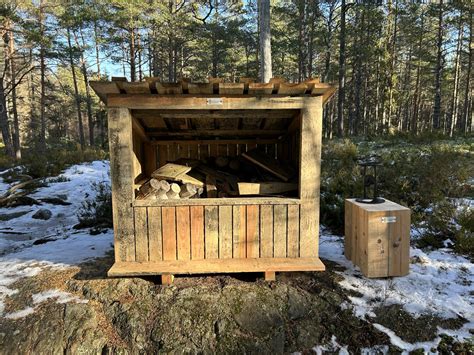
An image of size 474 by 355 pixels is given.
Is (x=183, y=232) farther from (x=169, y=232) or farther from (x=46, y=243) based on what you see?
(x=46, y=243)

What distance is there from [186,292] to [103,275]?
44.9 inches

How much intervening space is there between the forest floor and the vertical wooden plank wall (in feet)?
1.05

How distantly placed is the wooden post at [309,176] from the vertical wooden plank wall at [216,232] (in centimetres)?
10

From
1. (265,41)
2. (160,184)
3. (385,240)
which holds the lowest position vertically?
(385,240)

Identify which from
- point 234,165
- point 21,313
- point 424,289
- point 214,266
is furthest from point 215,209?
point 424,289

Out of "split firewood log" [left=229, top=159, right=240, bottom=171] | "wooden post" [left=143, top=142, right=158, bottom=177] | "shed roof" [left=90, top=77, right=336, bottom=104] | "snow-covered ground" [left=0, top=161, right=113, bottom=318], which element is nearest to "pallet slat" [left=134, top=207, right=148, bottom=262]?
"snow-covered ground" [left=0, top=161, right=113, bottom=318]

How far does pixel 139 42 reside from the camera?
15.7m

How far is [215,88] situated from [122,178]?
148cm

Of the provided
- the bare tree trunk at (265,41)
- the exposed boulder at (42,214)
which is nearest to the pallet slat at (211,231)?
the bare tree trunk at (265,41)

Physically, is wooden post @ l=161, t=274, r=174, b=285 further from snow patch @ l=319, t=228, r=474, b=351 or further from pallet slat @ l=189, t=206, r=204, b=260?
snow patch @ l=319, t=228, r=474, b=351

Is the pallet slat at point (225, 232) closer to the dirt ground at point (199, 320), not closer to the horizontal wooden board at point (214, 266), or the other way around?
the horizontal wooden board at point (214, 266)

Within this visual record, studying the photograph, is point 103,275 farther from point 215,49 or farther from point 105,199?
point 215,49

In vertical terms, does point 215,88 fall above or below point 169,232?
above

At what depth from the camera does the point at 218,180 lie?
169 inches
